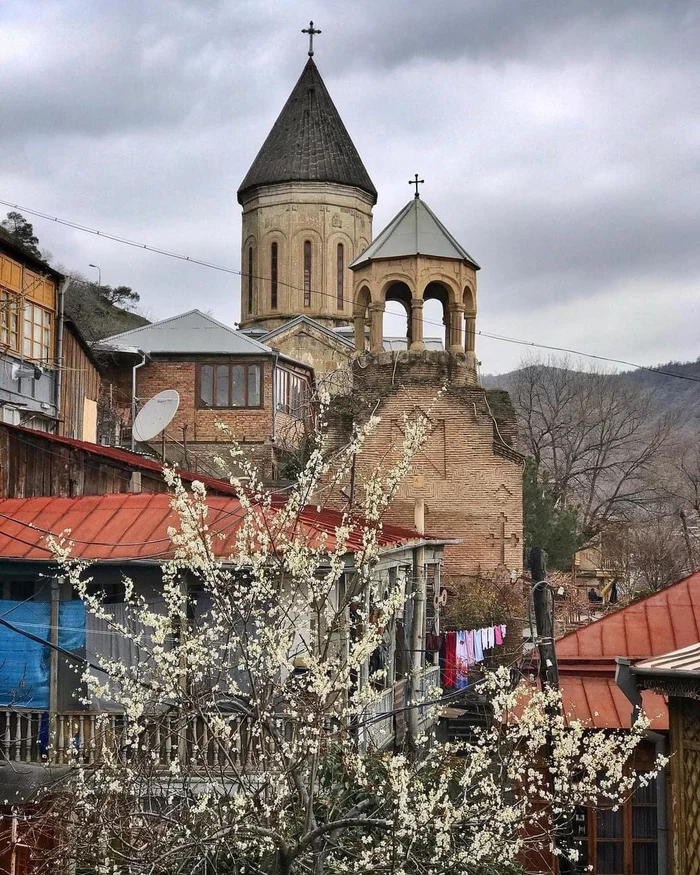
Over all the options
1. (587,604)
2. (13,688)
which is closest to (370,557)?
(13,688)

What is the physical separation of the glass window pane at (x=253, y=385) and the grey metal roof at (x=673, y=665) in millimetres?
23369

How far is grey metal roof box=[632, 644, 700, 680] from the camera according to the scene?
24.8 feet

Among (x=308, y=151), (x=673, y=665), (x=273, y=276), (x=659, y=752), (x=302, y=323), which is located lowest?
(x=659, y=752)

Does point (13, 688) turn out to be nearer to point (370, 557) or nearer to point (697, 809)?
point (370, 557)

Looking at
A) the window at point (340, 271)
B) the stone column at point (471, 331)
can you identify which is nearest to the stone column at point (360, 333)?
the stone column at point (471, 331)

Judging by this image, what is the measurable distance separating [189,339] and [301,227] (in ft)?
38.4

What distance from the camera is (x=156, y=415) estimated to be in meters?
18.8

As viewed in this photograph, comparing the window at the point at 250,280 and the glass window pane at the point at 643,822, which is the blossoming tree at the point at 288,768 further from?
the window at the point at 250,280

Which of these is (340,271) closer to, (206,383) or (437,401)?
(206,383)

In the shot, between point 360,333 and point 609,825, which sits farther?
point 360,333

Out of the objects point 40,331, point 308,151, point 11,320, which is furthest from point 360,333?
point 308,151

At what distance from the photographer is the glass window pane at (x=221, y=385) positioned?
104ft

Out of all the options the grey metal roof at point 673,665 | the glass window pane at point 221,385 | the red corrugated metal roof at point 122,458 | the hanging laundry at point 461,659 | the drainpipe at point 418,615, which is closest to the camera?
the grey metal roof at point 673,665

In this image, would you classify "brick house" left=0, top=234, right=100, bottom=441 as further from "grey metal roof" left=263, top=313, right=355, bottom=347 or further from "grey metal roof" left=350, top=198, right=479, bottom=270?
"grey metal roof" left=263, top=313, right=355, bottom=347
